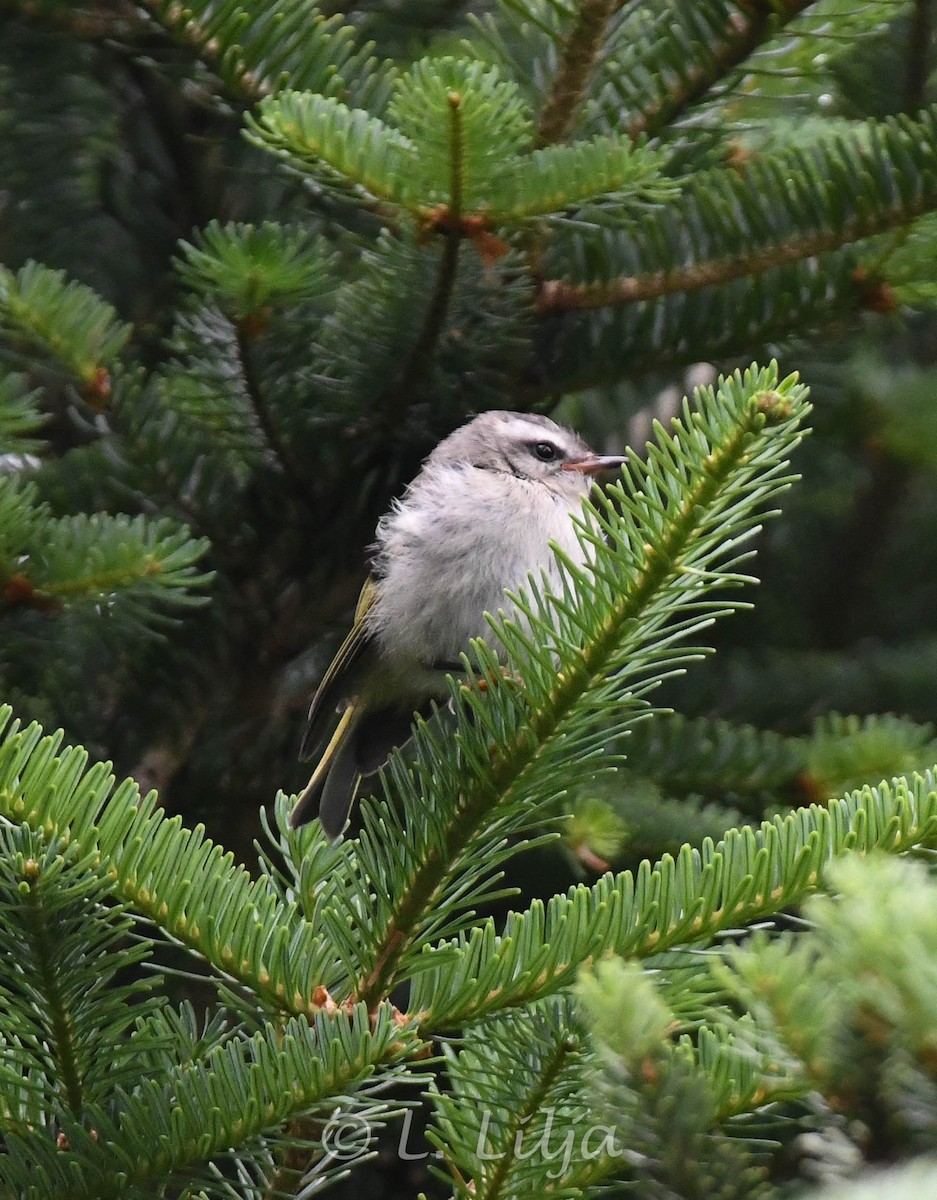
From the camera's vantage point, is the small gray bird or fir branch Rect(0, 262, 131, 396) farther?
the small gray bird

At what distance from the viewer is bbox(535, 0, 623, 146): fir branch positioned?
192cm

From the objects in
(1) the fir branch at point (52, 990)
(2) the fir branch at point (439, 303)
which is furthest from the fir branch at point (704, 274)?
(1) the fir branch at point (52, 990)

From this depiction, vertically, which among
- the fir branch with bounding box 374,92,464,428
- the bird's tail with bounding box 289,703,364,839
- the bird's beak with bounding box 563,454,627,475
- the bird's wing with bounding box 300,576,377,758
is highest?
the fir branch with bounding box 374,92,464,428

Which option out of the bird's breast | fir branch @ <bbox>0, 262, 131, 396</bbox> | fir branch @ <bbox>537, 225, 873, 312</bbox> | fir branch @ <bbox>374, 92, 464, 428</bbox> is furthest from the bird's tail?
fir branch @ <bbox>537, 225, 873, 312</bbox>

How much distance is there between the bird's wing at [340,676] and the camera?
2.42m

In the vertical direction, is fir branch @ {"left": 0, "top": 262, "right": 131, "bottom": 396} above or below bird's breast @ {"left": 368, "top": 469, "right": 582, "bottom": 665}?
above

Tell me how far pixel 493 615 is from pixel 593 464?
21.3 inches

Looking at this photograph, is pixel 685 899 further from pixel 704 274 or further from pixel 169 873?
pixel 704 274

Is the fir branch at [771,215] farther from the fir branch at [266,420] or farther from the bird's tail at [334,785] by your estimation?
the bird's tail at [334,785]

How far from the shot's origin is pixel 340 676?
253cm

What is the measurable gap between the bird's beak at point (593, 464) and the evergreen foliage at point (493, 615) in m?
0.22

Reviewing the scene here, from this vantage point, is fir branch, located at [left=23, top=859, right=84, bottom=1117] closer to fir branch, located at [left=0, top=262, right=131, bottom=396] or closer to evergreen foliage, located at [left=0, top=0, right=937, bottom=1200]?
evergreen foliage, located at [left=0, top=0, right=937, bottom=1200]

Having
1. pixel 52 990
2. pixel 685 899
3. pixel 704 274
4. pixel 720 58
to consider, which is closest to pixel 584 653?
pixel 685 899

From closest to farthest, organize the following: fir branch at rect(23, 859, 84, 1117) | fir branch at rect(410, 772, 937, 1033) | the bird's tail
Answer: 1. fir branch at rect(23, 859, 84, 1117)
2. fir branch at rect(410, 772, 937, 1033)
3. the bird's tail
